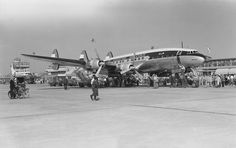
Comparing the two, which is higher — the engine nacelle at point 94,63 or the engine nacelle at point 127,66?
the engine nacelle at point 94,63

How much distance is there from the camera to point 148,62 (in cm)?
3152

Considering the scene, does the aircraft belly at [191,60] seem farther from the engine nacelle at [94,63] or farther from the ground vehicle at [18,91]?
the ground vehicle at [18,91]

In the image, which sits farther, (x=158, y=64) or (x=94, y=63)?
(x=94, y=63)

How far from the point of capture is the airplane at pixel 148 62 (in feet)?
93.6

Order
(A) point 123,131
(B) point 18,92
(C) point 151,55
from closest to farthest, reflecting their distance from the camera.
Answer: (A) point 123,131
(B) point 18,92
(C) point 151,55

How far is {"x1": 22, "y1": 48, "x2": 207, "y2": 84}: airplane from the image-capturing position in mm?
28531

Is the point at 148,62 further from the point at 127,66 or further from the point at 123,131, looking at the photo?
the point at 123,131

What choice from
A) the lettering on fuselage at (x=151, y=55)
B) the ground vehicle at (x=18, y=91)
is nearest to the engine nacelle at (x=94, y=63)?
the lettering on fuselage at (x=151, y=55)

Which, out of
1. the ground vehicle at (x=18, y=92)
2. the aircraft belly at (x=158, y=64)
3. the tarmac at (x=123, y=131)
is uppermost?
the aircraft belly at (x=158, y=64)

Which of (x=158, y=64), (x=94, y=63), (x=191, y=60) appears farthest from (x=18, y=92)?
(x=191, y=60)

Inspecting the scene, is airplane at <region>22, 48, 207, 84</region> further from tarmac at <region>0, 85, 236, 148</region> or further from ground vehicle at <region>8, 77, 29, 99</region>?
tarmac at <region>0, 85, 236, 148</region>

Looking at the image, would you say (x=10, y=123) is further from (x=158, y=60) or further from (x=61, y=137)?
(x=158, y=60)

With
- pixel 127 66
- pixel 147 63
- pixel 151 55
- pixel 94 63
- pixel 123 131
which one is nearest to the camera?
pixel 123 131

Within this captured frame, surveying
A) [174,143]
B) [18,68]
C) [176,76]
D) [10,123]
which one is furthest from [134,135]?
[18,68]
